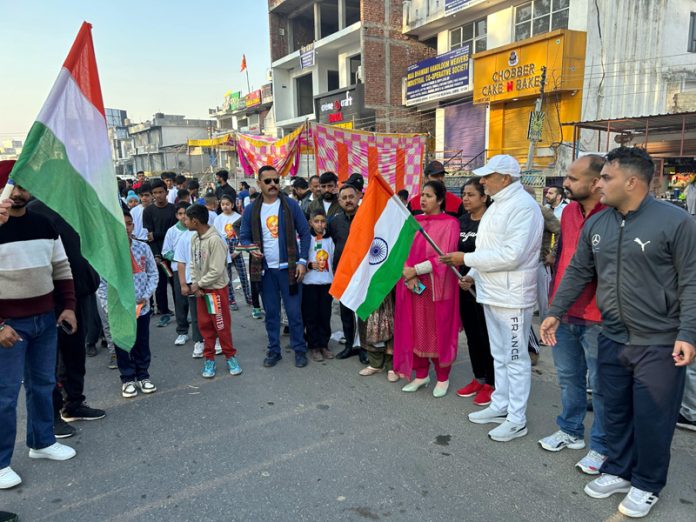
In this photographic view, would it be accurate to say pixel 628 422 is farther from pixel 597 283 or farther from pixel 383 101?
pixel 383 101

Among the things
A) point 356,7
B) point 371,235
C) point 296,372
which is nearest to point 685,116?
point 371,235

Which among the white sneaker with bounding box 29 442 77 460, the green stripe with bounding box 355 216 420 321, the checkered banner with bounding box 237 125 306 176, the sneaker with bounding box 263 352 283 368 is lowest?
the sneaker with bounding box 263 352 283 368

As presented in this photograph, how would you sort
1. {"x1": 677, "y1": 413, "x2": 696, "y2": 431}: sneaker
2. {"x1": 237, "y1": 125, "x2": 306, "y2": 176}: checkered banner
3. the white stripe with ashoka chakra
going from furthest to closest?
A: {"x1": 237, "y1": 125, "x2": 306, "y2": 176}: checkered banner < the white stripe with ashoka chakra < {"x1": 677, "y1": 413, "x2": 696, "y2": 431}: sneaker

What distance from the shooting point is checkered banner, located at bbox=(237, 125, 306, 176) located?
859 centimetres

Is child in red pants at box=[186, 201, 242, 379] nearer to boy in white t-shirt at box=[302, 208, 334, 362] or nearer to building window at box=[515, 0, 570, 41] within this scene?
boy in white t-shirt at box=[302, 208, 334, 362]

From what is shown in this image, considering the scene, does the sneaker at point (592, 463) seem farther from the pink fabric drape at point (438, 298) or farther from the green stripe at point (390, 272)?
the green stripe at point (390, 272)

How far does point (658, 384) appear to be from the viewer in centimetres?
246

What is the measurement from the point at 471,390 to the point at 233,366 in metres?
2.31

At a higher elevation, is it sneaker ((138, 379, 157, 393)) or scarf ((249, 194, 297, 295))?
scarf ((249, 194, 297, 295))

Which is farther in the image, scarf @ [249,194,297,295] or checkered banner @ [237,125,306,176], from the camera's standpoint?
checkered banner @ [237,125,306,176]

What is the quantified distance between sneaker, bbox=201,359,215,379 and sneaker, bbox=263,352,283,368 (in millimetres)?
537

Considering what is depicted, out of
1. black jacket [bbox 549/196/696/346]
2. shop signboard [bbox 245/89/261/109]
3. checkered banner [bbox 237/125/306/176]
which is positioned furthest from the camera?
shop signboard [bbox 245/89/261/109]

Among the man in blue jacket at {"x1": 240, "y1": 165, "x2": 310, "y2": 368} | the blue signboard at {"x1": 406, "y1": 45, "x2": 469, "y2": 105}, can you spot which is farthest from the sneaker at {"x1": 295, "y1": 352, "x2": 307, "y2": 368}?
the blue signboard at {"x1": 406, "y1": 45, "x2": 469, "y2": 105}

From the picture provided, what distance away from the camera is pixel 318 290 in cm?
524
